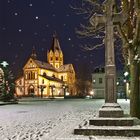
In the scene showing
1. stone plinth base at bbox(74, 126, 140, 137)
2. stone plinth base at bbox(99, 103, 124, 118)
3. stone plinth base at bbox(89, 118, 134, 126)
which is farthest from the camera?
stone plinth base at bbox(99, 103, 124, 118)

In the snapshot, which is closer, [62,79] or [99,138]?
[99,138]

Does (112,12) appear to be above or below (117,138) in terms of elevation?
above

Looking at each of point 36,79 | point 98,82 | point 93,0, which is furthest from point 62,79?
point 93,0

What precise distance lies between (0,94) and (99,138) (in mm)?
44989

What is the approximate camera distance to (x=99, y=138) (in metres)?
11.2

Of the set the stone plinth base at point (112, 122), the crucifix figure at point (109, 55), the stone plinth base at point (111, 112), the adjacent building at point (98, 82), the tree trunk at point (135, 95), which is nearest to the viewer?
the stone plinth base at point (112, 122)

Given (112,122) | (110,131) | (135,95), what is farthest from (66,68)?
(110,131)

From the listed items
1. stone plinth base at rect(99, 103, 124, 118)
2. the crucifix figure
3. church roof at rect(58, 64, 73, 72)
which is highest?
church roof at rect(58, 64, 73, 72)

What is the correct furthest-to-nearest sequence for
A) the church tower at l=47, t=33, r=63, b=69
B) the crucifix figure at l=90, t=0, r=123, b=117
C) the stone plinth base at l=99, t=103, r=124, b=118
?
the church tower at l=47, t=33, r=63, b=69, the crucifix figure at l=90, t=0, r=123, b=117, the stone plinth base at l=99, t=103, r=124, b=118

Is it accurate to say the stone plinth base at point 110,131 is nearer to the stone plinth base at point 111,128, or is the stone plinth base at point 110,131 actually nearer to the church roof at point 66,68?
the stone plinth base at point 111,128

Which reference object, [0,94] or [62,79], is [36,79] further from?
[0,94]

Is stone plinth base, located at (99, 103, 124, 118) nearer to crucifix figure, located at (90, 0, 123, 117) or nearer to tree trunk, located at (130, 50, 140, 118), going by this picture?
crucifix figure, located at (90, 0, 123, 117)

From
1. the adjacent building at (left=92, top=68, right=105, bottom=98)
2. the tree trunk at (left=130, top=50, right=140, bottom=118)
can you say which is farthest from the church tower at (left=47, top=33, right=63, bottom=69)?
the tree trunk at (left=130, top=50, right=140, bottom=118)

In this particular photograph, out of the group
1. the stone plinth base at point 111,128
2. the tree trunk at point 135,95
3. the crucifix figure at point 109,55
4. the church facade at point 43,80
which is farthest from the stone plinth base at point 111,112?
the church facade at point 43,80
